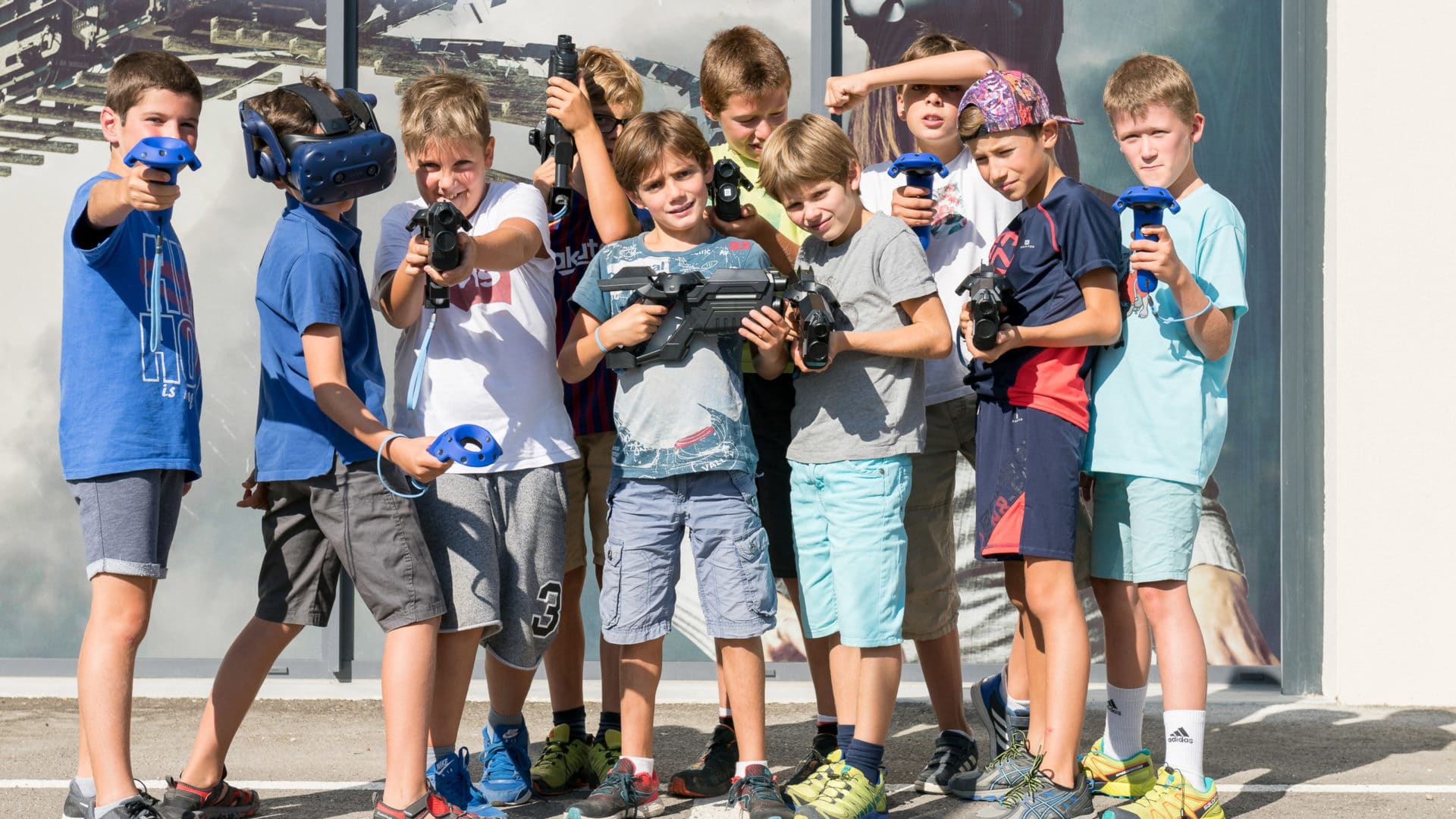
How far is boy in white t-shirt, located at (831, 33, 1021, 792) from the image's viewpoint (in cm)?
363

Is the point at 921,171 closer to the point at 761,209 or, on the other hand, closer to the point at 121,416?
the point at 761,209

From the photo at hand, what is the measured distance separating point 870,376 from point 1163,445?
0.74 m

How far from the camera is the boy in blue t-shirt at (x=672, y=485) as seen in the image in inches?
131

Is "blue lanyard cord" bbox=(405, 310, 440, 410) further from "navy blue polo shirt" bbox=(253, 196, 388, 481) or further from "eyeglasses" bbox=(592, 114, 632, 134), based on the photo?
"eyeglasses" bbox=(592, 114, 632, 134)

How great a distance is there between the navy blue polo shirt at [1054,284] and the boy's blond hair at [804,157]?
1.61 ft

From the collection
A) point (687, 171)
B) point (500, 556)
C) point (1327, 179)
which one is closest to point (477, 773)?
point (500, 556)

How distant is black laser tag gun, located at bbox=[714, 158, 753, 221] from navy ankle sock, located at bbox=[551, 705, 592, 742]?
143 cm

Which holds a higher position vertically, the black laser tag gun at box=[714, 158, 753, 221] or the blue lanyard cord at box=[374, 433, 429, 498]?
the black laser tag gun at box=[714, 158, 753, 221]

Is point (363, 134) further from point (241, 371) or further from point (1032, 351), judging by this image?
point (241, 371)

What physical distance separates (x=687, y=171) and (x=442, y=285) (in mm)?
694

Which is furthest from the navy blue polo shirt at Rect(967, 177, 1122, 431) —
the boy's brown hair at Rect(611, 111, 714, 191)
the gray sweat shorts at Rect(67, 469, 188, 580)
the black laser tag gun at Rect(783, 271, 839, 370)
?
the gray sweat shorts at Rect(67, 469, 188, 580)

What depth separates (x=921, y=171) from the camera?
11.6ft

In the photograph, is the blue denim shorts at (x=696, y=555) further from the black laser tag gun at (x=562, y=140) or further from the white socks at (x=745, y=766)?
the black laser tag gun at (x=562, y=140)

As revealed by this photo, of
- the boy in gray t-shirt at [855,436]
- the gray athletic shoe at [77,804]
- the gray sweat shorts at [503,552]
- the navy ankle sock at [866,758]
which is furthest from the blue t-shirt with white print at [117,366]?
the navy ankle sock at [866,758]
